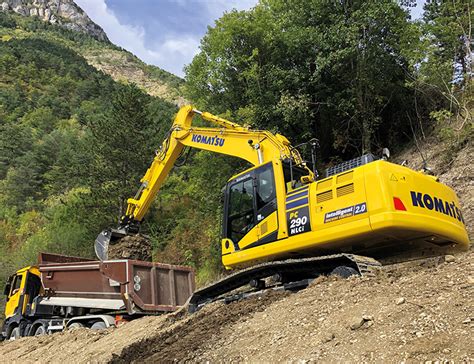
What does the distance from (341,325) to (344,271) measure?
5.48 ft

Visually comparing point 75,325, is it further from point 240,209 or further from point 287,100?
point 287,100

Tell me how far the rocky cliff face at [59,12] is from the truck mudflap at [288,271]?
167 meters

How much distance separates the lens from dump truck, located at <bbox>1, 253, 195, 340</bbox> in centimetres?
1071

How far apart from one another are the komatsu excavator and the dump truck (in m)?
2.07

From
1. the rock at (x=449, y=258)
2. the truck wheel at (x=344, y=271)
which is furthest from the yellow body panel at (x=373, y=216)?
the truck wheel at (x=344, y=271)

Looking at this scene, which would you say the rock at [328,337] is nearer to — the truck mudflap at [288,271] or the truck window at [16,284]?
the truck mudflap at [288,271]

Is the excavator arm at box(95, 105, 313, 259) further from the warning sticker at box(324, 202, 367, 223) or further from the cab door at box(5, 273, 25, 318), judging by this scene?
the cab door at box(5, 273, 25, 318)

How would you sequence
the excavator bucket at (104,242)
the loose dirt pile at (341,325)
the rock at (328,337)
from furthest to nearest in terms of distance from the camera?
the excavator bucket at (104,242), the rock at (328,337), the loose dirt pile at (341,325)

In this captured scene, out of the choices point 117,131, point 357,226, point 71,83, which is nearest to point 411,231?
point 357,226

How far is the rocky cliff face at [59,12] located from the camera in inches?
6097

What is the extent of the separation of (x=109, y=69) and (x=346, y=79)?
116 m

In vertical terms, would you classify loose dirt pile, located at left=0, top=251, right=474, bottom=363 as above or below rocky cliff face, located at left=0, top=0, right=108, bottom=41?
below

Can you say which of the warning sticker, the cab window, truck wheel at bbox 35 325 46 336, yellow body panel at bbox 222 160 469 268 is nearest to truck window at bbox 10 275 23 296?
truck wheel at bbox 35 325 46 336

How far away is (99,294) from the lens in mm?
11312
